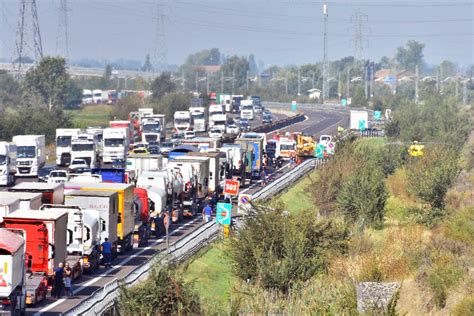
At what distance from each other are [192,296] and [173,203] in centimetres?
2528

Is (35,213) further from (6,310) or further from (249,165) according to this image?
(249,165)

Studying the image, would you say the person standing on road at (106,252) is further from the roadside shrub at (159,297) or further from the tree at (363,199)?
the tree at (363,199)

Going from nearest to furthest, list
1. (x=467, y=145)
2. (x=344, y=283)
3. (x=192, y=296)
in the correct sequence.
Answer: (x=192, y=296)
(x=344, y=283)
(x=467, y=145)

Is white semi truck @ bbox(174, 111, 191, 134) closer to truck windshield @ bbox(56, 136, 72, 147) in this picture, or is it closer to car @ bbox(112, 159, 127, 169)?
car @ bbox(112, 159, 127, 169)

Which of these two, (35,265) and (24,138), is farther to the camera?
(24,138)

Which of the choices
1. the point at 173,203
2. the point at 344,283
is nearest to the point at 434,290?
the point at 344,283

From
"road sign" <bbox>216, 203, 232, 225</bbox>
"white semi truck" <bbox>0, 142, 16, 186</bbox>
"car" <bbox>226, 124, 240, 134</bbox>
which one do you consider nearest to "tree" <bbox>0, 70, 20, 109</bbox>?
"car" <bbox>226, 124, 240, 134</bbox>

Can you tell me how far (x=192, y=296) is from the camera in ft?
90.5

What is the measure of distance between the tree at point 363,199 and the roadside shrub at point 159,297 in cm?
3158

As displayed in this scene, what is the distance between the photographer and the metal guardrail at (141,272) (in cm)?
2872

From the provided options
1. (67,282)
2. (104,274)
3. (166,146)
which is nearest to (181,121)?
(166,146)

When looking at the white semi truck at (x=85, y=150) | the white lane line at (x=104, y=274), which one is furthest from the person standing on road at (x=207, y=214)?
the white semi truck at (x=85, y=150)

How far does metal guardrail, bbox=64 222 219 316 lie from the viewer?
28.7m

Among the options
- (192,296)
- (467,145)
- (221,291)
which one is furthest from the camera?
(467,145)
